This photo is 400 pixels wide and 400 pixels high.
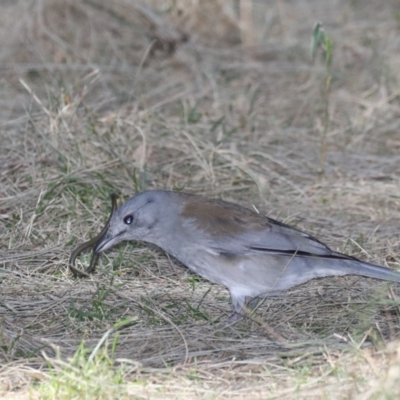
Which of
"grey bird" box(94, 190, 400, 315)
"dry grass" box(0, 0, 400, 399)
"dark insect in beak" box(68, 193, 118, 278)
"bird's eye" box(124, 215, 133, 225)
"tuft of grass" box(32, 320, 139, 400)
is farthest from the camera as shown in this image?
"dark insect in beak" box(68, 193, 118, 278)

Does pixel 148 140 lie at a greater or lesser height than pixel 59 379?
lesser

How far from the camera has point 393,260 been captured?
5953 mm

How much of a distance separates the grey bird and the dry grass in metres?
0.16

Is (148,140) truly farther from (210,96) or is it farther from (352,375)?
(352,375)

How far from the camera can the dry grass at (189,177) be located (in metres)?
4.29

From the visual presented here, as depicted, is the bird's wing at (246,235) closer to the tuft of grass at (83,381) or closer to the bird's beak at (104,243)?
the bird's beak at (104,243)

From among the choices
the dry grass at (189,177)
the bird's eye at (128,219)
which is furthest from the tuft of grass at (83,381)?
the bird's eye at (128,219)

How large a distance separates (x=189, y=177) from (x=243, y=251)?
1920 mm

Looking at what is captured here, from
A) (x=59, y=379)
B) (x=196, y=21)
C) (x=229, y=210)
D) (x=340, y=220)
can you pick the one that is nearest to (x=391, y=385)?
(x=59, y=379)

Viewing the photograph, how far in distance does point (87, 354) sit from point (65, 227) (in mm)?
1787

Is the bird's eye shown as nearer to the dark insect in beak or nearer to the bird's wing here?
the dark insect in beak

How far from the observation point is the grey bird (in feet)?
17.3

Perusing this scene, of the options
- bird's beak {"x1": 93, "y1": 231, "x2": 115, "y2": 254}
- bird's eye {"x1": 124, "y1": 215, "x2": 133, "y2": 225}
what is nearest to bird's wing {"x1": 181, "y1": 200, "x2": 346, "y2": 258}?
bird's eye {"x1": 124, "y1": 215, "x2": 133, "y2": 225}

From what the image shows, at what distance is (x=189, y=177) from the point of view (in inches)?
281
